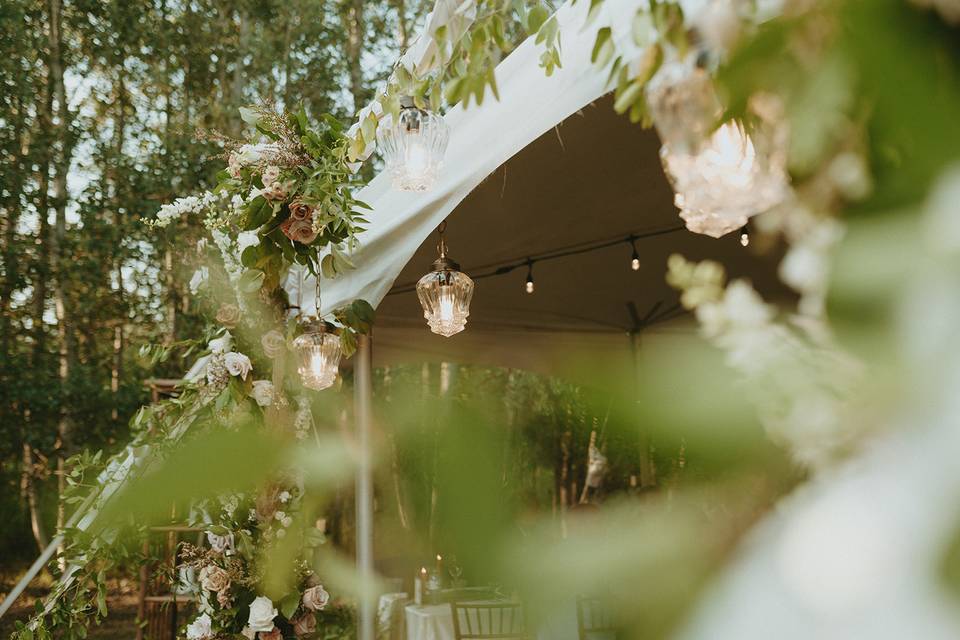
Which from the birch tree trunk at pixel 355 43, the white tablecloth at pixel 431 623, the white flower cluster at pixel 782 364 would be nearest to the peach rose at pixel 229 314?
the white flower cluster at pixel 782 364

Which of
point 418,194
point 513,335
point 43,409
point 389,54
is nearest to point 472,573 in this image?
point 418,194

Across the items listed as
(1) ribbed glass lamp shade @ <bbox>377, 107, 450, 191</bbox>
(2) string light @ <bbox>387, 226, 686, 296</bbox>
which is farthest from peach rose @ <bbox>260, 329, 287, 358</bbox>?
(2) string light @ <bbox>387, 226, 686, 296</bbox>

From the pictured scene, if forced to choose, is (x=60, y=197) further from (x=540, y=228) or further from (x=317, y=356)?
(x=317, y=356)

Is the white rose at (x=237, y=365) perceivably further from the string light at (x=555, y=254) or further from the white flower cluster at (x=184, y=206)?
the string light at (x=555, y=254)

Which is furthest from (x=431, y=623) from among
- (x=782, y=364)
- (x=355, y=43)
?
(x=355, y=43)

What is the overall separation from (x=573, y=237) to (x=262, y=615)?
1.95 m

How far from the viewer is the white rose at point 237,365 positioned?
7.09 ft

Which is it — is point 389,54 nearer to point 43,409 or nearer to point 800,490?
point 43,409

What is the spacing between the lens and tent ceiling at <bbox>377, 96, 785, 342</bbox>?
98.9 inches

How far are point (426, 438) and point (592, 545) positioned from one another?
143 millimetres

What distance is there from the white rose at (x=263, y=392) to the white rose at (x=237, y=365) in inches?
1.6

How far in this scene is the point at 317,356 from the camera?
2170mm

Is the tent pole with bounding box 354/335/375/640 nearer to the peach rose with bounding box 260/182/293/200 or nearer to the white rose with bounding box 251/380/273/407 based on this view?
the white rose with bounding box 251/380/273/407

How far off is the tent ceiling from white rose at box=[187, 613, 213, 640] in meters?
1.42
